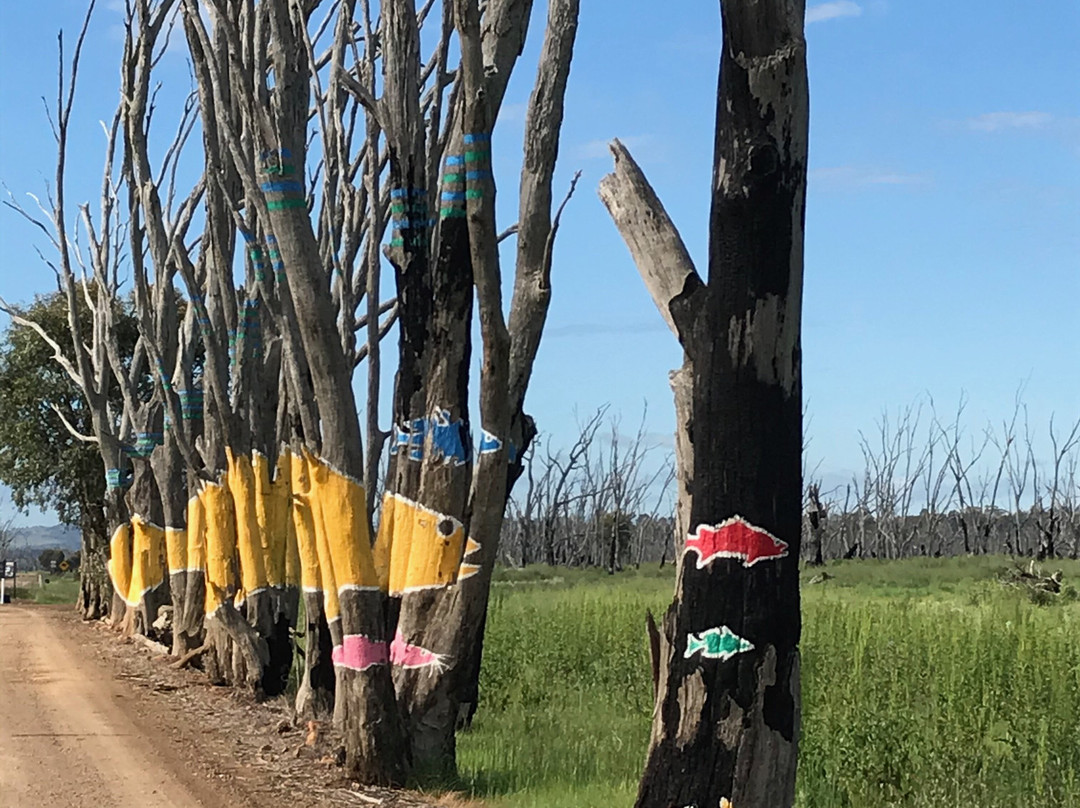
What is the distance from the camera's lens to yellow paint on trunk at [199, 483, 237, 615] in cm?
1225

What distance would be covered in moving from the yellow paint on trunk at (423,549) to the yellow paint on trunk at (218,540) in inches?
178

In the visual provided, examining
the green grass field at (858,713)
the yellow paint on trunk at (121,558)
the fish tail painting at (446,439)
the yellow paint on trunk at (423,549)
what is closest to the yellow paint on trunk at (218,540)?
the green grass field at (858,713)

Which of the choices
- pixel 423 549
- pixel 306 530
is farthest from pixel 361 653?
pixel 306 530

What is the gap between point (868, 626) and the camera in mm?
11633

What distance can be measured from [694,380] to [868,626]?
7.70 metres

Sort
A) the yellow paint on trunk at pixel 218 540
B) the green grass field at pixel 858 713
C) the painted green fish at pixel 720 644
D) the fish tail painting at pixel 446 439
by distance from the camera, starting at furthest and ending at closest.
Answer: the yellow paint on trunk at pixel 218 540
the fish tail painting at pixel 446 439
the green grass field at pixel 858 713
the painted green fish at pixel 720 644

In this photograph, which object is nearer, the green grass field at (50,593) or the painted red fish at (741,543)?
the painted red fish at (741,543)

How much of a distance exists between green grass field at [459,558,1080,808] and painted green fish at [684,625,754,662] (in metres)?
2.43

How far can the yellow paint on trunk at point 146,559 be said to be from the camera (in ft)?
56.7

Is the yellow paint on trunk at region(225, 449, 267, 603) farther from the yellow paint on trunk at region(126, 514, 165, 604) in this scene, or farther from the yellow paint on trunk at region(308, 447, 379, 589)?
the yellow paint on trunk at region(126, 514, 165, 604)

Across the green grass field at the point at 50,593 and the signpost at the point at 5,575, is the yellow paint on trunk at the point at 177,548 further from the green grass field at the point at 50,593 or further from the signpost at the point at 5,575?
the green grass field at the point at 50,593

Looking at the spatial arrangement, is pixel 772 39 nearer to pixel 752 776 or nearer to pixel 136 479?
pixel 752 776

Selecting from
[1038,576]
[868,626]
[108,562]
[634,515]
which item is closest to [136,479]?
[108,562]

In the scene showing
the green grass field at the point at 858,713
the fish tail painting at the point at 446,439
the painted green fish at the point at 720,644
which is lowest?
the green grass field at the point at 858,713
